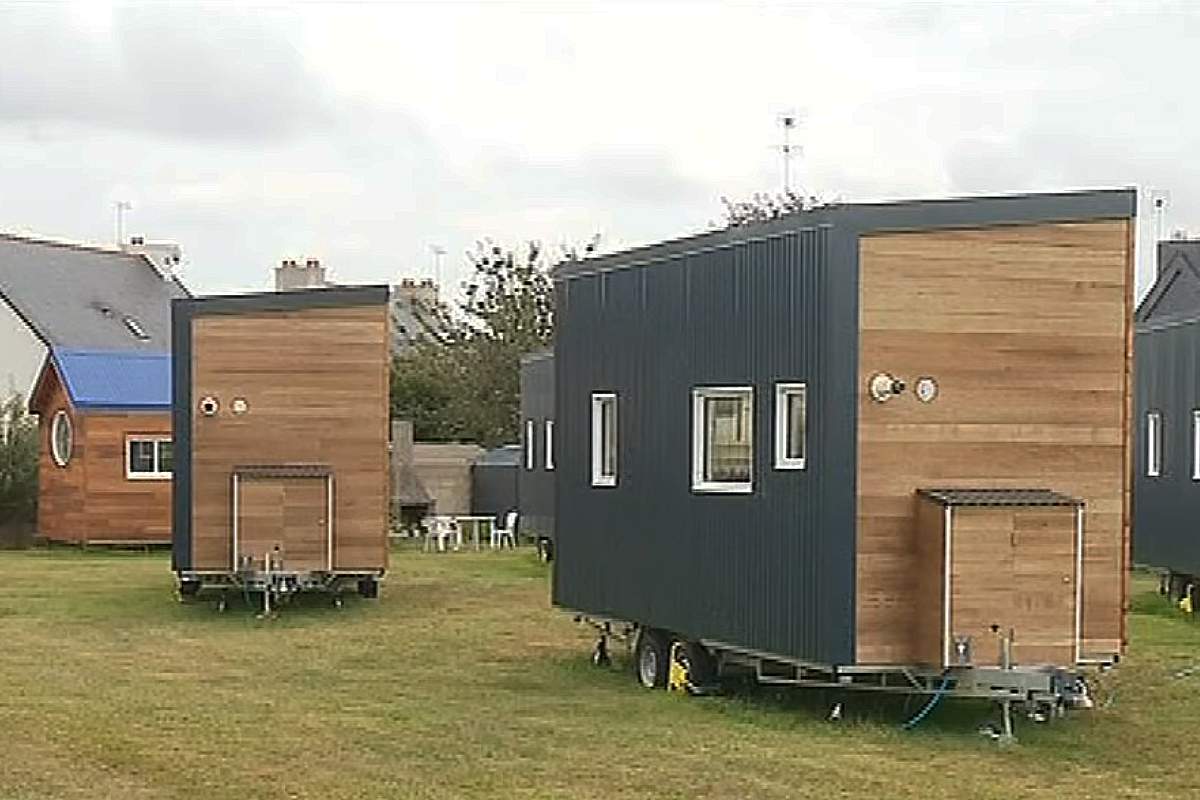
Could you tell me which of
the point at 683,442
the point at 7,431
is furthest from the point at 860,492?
the point at 7,431

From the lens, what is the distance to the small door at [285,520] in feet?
74.3

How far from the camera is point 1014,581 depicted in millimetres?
12797

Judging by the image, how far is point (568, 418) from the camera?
683 inches

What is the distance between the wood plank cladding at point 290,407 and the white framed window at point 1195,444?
891cm

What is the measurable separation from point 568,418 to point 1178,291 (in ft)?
92.2

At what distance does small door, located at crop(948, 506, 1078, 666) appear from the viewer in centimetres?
1273

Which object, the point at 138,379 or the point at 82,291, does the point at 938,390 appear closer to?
the point at 138,379

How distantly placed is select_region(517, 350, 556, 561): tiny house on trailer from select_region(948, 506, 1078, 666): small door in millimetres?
17739

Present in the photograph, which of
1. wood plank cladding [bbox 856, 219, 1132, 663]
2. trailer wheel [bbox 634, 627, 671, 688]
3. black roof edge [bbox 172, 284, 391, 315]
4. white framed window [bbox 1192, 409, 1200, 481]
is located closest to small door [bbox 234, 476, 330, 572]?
black roof edge [bbox 172, 284, 391, 315]

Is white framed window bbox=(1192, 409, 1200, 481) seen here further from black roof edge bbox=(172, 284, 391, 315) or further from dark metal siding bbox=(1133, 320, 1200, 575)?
black roof edge bbox=(172, 284, 391, 315)

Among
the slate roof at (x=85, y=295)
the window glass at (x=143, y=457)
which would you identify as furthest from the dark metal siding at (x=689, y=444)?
the slate roof at (x=85, y=295)

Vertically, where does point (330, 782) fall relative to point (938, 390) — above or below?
below

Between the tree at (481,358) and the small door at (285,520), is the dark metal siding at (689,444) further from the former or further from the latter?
the tree at (481,358)

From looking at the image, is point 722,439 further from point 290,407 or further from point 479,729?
point 290,407
